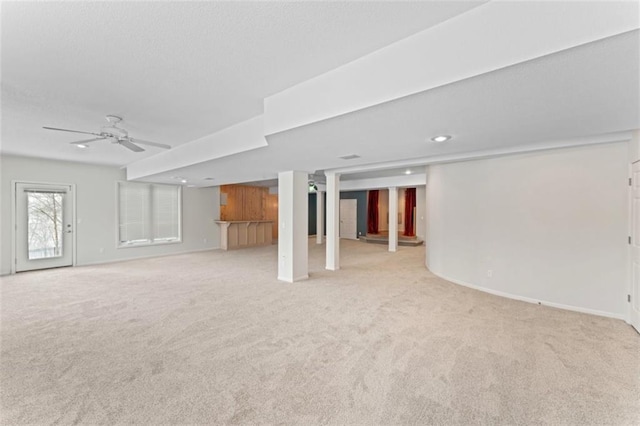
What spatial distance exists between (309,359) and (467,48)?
8.85 ft

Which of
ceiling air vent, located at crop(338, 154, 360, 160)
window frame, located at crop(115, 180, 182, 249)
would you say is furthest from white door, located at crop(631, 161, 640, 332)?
window frame, located at crop(115, 180, 182, 249)

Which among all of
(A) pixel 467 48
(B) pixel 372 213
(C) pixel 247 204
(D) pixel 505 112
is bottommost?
(B) pixel 372 213

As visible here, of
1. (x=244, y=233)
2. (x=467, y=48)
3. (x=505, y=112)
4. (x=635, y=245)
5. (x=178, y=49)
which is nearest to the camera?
(x=467, y=48)

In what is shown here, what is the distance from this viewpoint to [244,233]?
10383 millimetres

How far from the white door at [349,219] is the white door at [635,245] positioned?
9.49 m

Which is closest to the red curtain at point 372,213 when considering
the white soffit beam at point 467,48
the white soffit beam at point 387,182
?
the white soffit beam at point 387,182

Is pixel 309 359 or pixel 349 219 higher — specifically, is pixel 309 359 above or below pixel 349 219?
below

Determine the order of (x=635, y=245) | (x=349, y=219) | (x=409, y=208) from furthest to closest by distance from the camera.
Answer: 1. (x=349, y=219)
2. (x=409, y=208)
3. (x=635, y=245)

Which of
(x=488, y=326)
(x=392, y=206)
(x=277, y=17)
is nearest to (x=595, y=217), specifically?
(x=488, y=326)

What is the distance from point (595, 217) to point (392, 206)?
5640 millimetres

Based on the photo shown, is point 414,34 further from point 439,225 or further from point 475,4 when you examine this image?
point 439,225

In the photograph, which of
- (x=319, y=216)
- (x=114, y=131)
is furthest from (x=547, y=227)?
(x=319, y=216)

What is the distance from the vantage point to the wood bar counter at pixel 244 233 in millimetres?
9844

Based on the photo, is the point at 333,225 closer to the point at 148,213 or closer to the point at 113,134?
the point at 113,134
